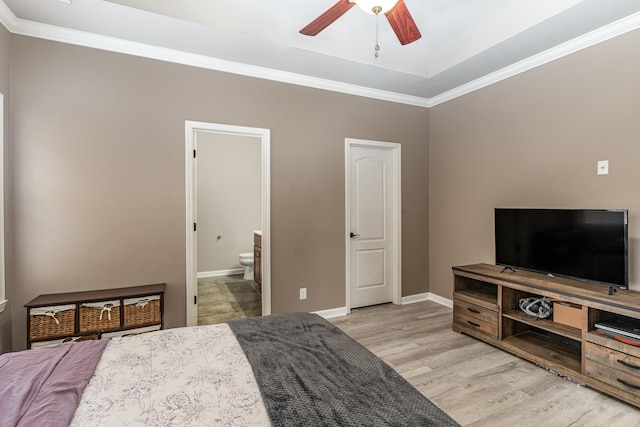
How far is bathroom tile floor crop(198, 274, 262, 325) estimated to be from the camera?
149 inches

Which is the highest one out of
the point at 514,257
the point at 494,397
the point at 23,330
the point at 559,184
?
the point at 559,184

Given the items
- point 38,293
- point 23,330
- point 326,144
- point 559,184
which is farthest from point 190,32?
point 559,184

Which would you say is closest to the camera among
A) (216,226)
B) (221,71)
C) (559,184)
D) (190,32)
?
(190,32)

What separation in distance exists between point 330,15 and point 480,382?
9.27 ft

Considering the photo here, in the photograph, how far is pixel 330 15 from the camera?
6.42ft

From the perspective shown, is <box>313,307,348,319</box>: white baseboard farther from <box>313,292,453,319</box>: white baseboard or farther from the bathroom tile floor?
the bathroom tile floor

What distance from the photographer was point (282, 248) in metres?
3.47

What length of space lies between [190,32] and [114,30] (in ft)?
2.07

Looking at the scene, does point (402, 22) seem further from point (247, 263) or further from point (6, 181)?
point (247, 263)

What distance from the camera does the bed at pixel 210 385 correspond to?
3.43 feet

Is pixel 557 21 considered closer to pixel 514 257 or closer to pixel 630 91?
pixel 630 91

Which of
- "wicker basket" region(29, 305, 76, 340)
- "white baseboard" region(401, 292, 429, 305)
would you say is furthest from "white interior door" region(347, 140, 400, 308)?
"wicker basket" region(29, 305, 76, 340)

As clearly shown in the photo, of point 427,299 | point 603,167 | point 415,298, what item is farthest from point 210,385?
point 427,299

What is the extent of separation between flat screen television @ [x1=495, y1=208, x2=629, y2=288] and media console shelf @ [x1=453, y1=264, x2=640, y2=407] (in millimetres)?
105
